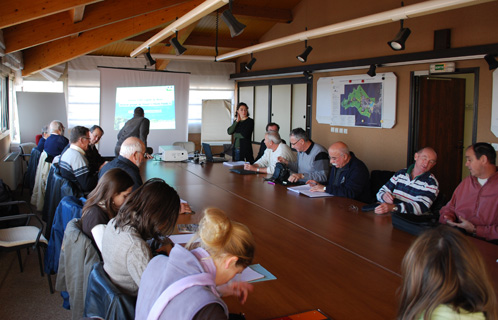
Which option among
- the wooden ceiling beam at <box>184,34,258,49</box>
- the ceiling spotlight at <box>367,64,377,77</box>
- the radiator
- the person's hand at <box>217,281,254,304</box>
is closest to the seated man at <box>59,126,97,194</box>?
the radiator

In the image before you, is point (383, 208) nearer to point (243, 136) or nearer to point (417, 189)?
point (417, 189)

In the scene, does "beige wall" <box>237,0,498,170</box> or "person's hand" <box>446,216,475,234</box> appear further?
"beige wall" <box>237,0,498,170</box>

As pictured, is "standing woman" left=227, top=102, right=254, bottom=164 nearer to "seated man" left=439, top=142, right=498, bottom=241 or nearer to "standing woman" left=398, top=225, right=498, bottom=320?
"seated man" left=439, top=142, right=498, bottom=241

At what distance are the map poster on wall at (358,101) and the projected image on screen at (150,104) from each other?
149 inches

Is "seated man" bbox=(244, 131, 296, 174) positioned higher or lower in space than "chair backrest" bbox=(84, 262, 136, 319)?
higher

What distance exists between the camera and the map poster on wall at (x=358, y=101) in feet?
21.7

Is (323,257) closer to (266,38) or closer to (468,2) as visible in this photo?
(468,2)

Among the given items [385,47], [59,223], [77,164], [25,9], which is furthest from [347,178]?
[25,9]

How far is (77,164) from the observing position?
4.74m

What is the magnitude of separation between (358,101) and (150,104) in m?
4.99

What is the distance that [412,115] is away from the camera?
6297mm

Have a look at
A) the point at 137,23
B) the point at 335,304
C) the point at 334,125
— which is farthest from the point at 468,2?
the point at 137,23

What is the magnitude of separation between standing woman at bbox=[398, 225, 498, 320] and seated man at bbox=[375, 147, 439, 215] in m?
2.18

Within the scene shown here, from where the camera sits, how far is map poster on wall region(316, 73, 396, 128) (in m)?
6.62
